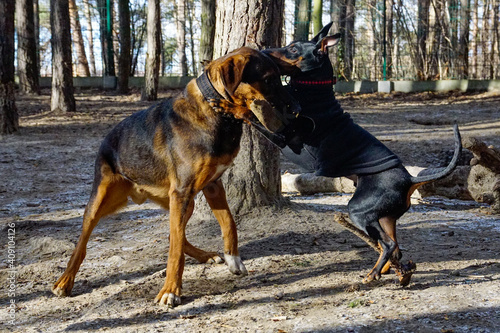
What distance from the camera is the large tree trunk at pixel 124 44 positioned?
18.6m

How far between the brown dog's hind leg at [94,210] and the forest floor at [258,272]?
0.12m

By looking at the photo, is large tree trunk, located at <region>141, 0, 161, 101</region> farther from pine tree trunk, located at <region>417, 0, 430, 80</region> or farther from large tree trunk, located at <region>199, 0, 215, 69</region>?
pine tree trunk, located at <region>417, 0, 430, 80</region>

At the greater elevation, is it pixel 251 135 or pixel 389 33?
pixel 389 33

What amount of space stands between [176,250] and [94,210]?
898mm

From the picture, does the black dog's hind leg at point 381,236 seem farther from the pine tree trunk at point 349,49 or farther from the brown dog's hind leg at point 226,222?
the pine tree trunk at point 349,49

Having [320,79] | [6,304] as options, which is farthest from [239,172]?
[6,304]

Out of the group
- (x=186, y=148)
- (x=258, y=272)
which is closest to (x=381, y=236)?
(x=258, y=272)

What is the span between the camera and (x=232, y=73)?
3773mm

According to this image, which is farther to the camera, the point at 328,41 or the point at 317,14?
the point at 317,14

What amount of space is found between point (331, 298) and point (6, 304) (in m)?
2.50

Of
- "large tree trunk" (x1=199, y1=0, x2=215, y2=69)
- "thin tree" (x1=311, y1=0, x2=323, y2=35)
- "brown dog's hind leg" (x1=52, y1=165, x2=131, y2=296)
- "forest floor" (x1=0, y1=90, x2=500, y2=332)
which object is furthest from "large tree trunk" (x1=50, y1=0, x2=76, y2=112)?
"brown dog's hind leg" (x1=52, y1=165, x2=131, y2=296)

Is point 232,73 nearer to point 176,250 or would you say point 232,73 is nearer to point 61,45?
point 176,250

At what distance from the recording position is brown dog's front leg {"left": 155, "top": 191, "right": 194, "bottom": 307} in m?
3.99

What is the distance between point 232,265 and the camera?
4551 millimetres
